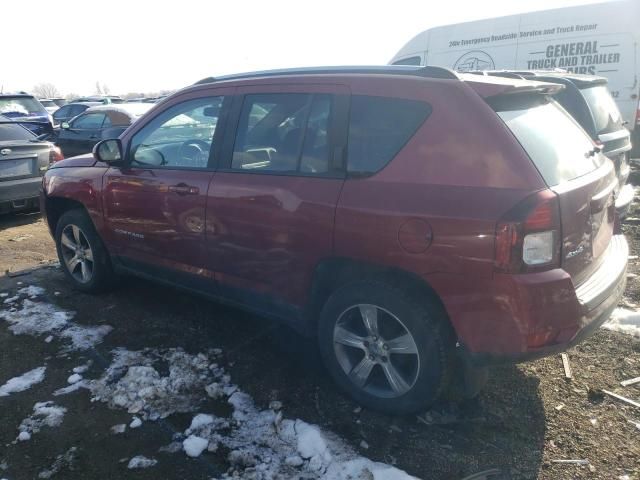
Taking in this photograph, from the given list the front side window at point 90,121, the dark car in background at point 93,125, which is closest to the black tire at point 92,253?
the dark car in background at point 93,125

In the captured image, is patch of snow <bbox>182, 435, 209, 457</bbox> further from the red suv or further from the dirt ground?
the red suv

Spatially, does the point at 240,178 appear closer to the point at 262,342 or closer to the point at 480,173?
the point at 262,342

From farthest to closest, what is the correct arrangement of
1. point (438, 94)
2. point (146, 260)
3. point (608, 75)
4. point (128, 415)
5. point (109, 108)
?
point (109, 108)
point (608, 75)
point (146, 260)
point (128, 415)
point (438, 94)

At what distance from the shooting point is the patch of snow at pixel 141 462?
264cm

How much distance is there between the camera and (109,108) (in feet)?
38.5

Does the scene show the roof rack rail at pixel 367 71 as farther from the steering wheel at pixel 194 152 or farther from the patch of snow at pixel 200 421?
the patch of snow at pixel 200 421

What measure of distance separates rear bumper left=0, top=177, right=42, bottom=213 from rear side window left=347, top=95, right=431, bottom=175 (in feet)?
19.8

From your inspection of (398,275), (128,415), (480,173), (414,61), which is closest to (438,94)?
(480,173)

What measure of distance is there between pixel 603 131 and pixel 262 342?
14.1 ft

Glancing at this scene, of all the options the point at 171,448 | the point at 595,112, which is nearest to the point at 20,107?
the point at 595,112

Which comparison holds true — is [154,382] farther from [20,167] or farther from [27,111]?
[27,111]

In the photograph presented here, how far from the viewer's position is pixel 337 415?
120 inches

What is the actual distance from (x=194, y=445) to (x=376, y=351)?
1.11 metres

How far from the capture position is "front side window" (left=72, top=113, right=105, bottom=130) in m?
11.8
